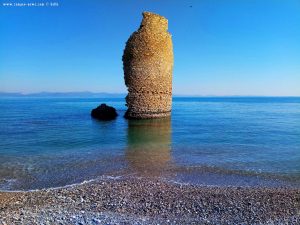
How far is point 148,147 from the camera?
16562mm

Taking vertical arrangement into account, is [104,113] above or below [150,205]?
above

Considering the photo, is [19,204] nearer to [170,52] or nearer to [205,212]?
[205,212]

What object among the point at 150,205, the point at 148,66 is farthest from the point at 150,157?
the point at 148,66

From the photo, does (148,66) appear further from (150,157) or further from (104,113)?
(150,157)

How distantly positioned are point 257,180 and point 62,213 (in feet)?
20.2

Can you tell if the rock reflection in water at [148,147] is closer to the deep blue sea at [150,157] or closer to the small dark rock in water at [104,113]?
the deep blue sea at [150,157]

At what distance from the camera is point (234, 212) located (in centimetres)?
792

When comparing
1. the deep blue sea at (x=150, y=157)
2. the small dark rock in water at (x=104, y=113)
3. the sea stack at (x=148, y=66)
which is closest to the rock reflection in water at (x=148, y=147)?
the deep blue sea at (x=150, y=157)

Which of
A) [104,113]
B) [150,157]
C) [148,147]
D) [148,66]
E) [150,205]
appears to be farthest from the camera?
[104,113]

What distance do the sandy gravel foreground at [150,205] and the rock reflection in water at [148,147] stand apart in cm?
244

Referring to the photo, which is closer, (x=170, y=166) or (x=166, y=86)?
(x=170, y=166)

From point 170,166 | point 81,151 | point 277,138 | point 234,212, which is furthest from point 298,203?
point 277,138

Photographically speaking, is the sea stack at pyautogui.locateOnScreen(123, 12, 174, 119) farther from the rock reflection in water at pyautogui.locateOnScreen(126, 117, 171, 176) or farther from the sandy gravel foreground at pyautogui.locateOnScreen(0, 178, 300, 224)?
the sandy gravel foreground at pyautogui.locateOnScreen(0, 178, 300, 224)

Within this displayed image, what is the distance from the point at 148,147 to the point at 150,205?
833cm
